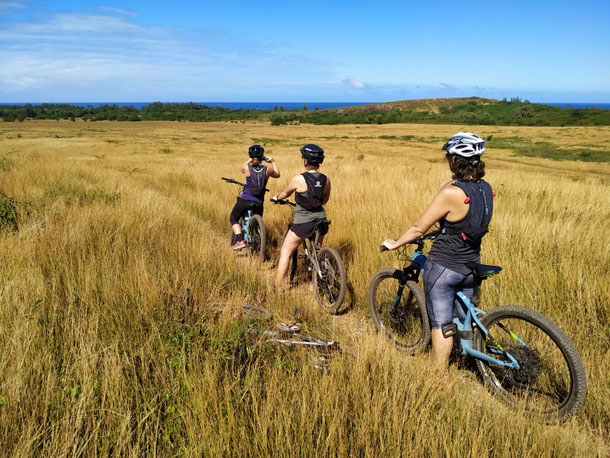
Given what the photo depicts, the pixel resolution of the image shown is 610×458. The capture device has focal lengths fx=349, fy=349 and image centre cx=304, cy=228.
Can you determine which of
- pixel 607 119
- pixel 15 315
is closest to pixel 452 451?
pixel 15 315

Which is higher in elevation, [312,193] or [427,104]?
[427,104]

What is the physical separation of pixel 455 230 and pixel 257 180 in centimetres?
Answer: 432

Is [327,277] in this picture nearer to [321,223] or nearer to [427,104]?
[321,223]

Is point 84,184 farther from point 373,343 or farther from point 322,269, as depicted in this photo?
point 373,343

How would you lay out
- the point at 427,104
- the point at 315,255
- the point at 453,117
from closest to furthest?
the point at 315,255, the point at 453,117, the point at 427,104

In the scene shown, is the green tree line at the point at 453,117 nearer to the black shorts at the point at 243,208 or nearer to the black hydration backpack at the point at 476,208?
the black shorts at the point at 243,208

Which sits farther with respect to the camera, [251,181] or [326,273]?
[251,181]

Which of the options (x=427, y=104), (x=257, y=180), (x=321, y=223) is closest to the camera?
(x=321, y=223)

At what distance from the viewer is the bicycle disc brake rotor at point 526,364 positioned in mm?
2830

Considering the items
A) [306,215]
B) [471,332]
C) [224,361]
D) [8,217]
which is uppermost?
[306,215]

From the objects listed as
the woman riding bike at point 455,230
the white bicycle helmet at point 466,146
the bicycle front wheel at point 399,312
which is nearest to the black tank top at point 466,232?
the woman riding bike at point 455,230

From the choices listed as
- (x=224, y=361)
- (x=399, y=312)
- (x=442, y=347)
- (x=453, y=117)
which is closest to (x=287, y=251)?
(x=399, y=312)

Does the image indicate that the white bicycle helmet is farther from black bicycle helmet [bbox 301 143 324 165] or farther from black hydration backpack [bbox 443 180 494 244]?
black bicycle helmet [bbox 301 143 324 165]

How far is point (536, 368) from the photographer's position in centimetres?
283
